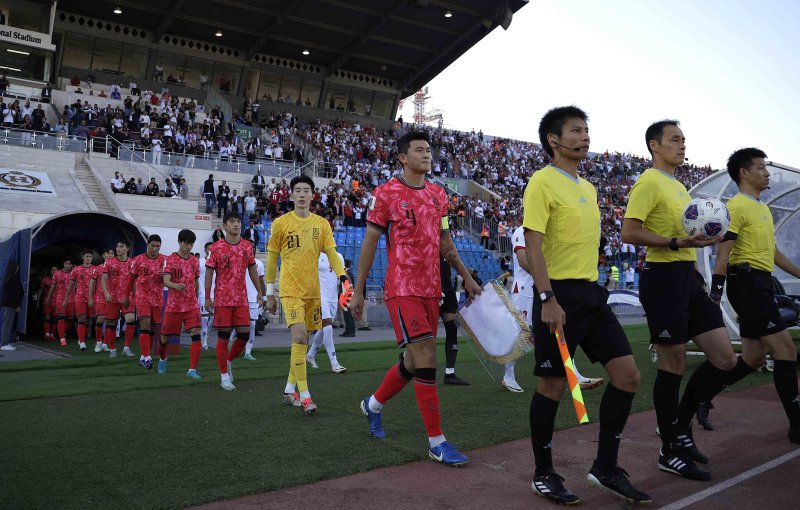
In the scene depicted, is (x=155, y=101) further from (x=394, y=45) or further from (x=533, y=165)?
(x=533, y=165)

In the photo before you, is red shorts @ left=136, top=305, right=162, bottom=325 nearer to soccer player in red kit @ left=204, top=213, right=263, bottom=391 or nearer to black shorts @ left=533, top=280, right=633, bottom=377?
soccer player in red kit @ left=204, top=213, right=263, bottom=391

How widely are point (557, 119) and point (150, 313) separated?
28.7 ft

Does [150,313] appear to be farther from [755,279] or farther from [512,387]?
[755,279]

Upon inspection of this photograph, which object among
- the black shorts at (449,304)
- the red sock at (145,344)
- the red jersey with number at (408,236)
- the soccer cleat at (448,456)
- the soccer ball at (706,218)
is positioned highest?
the soccer ball at (706,218)

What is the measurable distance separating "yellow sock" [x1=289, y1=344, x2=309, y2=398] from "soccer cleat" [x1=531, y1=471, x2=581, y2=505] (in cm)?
312

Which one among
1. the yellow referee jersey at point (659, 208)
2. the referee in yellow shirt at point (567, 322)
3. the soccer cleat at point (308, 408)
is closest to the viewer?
the referee in yellow shirt at point (567, 322)

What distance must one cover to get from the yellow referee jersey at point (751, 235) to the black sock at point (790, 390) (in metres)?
0.81

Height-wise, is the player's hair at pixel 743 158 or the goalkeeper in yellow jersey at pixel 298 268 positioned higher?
the player's hair at pixel 743 158

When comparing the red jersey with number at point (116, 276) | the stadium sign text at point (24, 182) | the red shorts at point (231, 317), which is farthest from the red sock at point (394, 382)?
the stadium sign text at point (24, 182)

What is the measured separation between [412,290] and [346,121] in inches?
1605

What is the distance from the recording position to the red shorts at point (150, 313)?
35.9 ft

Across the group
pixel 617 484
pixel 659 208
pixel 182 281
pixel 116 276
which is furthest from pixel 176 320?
pixel 617 484

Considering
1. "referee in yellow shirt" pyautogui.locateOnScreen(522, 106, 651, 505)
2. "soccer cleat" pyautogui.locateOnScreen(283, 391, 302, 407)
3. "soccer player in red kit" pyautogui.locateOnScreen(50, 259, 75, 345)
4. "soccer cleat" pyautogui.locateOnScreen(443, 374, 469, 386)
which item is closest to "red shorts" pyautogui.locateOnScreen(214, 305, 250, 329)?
"soccer cleat" pyautogui.locateOnScreen(283, 391, 302, 407)

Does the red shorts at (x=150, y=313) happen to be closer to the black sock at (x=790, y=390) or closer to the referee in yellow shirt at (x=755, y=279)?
the referee in yellow shirt at (x=755, y=279)
